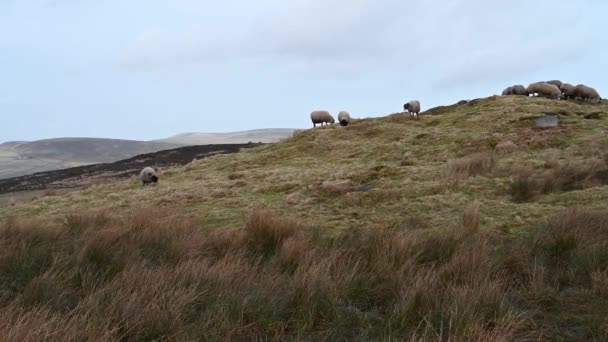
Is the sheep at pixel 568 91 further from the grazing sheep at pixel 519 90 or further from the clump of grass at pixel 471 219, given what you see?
the clump of grass at pixel 471 219

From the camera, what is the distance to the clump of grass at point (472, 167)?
1499 cm

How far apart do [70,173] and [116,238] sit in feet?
191

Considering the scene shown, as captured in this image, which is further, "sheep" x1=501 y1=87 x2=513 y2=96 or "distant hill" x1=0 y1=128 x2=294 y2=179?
"distant hill" x1=0 y1=128 x2=294 y2=179

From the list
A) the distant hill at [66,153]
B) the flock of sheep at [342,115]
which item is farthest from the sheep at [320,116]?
the distant hill at [66,153]

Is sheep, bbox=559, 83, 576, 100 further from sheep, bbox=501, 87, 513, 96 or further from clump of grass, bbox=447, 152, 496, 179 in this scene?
clump of grass, bbox=447, 152, 496, 179

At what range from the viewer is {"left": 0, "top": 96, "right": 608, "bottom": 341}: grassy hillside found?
15.2 ft

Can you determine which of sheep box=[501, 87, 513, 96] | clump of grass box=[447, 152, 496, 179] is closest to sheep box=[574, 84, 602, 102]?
sheep box=[501, 87, 513, 96]

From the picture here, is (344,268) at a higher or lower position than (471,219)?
higher

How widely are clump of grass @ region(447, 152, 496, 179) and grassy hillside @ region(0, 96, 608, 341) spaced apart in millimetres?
718

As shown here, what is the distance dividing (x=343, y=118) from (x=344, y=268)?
88.8 ft

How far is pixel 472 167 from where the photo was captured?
51.7 ft

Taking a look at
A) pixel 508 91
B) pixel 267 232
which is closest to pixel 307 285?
pixel 267 232

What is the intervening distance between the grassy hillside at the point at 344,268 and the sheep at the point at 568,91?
19554 millimetres

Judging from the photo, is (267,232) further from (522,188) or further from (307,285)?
(522,188)
